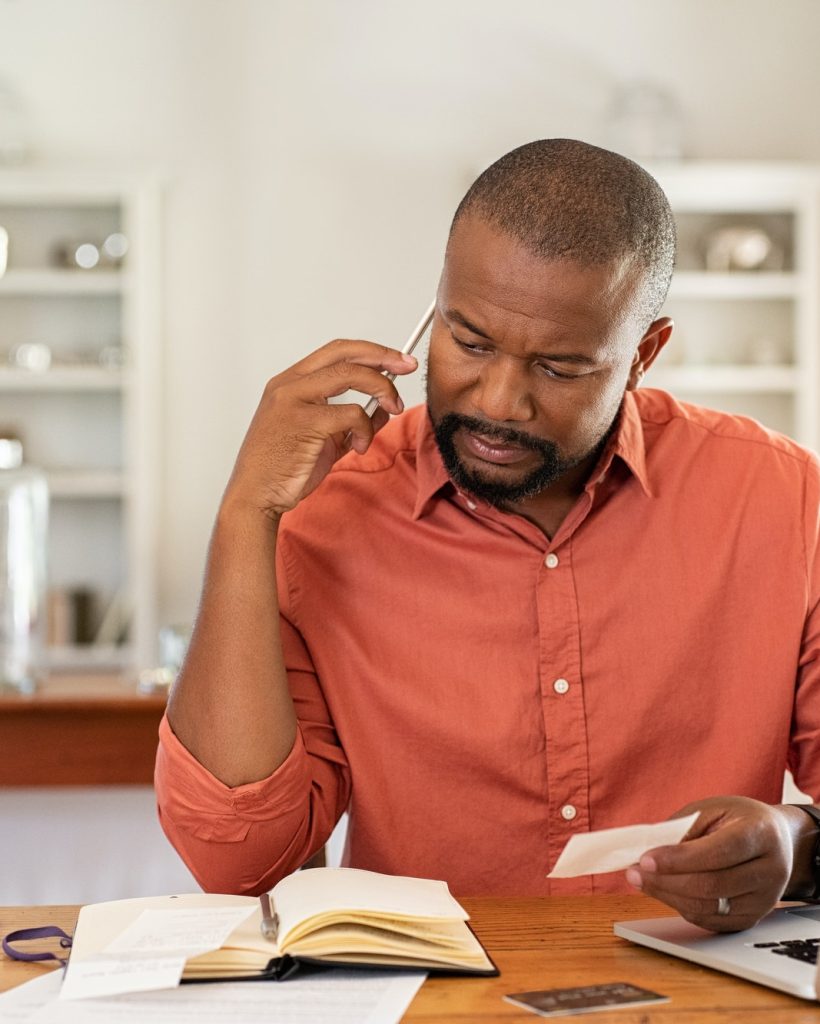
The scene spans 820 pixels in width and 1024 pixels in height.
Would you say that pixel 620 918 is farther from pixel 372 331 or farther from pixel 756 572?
pixel 372 331

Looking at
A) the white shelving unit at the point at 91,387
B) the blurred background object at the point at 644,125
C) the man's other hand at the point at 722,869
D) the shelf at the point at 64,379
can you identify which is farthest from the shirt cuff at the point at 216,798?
the blurred background object at the point at 644,125

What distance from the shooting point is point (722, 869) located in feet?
3.30

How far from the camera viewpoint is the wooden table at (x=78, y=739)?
2.57m

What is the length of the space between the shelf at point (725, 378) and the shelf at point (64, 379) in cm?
169

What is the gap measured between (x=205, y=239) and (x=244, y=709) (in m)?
3.25

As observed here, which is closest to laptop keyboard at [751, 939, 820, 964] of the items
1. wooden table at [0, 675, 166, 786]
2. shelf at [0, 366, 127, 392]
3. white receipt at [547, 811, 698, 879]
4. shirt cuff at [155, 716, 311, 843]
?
white receipt at [547, 811, 698, 879]

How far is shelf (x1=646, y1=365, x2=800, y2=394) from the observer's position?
4094mm

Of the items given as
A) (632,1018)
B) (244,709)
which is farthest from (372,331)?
(632,1018)

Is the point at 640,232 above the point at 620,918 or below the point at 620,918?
above

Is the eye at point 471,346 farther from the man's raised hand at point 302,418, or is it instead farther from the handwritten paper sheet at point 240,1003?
the handwritten paper sheet at point 240,1003

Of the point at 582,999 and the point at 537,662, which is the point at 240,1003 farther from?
the point at 537,662

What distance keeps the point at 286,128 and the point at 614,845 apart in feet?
12.1

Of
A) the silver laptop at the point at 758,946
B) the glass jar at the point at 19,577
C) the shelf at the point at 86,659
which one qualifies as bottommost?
the shelf at the point at 86,659

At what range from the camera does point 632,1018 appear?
850 mm
